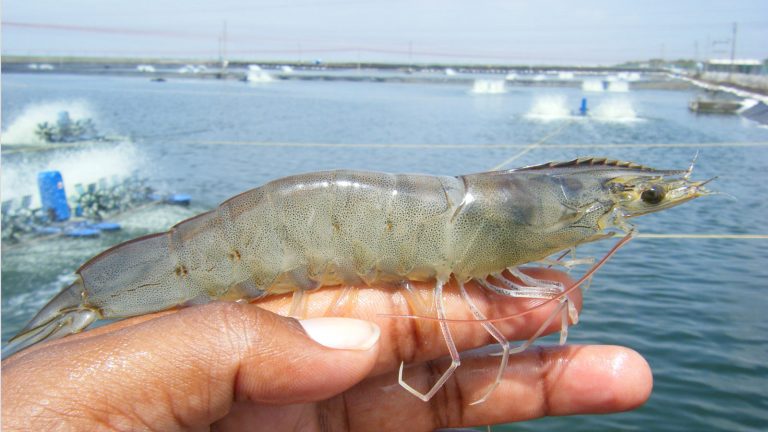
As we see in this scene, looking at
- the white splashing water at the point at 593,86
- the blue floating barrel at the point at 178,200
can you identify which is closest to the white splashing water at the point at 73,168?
the blue floating barrel at the point at 178,200

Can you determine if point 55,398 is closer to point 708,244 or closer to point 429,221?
point 429,221

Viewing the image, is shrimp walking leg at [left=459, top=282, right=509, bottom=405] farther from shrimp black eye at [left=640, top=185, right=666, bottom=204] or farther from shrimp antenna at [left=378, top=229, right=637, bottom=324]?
shrimp black eye at [left=640, top=185, right=666, bottom=204]

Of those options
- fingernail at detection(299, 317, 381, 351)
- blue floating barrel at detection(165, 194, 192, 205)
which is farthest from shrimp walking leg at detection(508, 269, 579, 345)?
blue floating barrel at detection(165, 194, 192, 205)

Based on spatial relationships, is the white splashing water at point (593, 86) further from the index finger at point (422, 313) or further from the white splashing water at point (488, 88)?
the index finger at point (422, 313)

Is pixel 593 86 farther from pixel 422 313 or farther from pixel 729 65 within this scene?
pixel 422 313

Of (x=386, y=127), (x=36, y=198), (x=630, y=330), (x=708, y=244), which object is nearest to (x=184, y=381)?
(x=630, y=330)

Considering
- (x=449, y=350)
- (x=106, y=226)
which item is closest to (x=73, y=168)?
(x=106, y=226)
